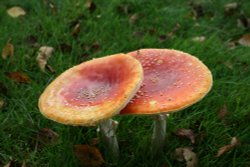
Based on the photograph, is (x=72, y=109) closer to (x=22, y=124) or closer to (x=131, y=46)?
(x=22, y=124)

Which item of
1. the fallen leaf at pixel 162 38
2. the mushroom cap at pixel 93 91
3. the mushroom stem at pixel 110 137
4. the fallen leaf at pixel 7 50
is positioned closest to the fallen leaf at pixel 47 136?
the mushroom stem at pixel 110 137

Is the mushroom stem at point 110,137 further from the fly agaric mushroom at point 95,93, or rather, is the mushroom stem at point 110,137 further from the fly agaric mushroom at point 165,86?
the fly agaric mushroom at point 165,86

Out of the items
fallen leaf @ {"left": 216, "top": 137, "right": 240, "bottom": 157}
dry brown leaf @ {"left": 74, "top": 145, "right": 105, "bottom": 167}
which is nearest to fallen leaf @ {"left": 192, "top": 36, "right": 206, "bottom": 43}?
fallen leaf @ {"left": 216, "top": 137, "right": 240, "bottom": 157}

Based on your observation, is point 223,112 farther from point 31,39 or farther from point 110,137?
point 31,39

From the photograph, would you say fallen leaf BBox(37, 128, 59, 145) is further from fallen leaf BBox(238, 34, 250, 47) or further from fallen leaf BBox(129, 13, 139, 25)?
fallen leaf BBox(238, 34, 250, 47)

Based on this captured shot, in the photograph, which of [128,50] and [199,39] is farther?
[199,39]

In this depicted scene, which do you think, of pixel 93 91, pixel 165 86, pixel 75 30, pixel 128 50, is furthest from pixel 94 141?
pixel 75 30
